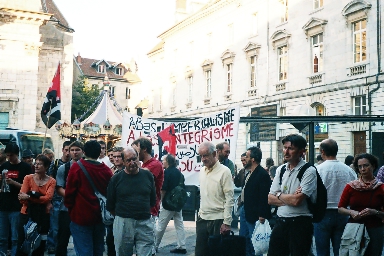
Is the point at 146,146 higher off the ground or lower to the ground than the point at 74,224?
higher

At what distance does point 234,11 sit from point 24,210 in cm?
3092

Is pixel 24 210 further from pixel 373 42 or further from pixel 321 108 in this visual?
pixel 321 108

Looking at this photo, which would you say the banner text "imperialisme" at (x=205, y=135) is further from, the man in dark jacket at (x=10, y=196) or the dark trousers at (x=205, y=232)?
→ the man in dark jacket at (x=10, y=196)

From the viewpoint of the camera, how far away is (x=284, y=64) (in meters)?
30.3

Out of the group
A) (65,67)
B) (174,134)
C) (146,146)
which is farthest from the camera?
(65,67)

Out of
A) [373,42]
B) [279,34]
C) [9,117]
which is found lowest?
[9,117]

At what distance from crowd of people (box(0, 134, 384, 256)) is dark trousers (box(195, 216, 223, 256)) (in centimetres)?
1

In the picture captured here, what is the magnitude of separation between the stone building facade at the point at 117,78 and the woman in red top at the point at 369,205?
75464 mm

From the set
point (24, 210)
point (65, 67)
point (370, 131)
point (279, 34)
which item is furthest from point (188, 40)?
point (24, 210)

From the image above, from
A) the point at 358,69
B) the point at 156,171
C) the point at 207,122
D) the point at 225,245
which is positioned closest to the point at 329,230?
the point at 225,245

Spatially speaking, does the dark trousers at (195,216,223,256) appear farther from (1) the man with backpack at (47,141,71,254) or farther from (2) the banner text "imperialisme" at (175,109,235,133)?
(1) the man with backpack at (47,141,71,254)

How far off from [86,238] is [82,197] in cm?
53

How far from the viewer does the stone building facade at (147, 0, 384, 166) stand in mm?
24188

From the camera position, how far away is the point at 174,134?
987 cm
